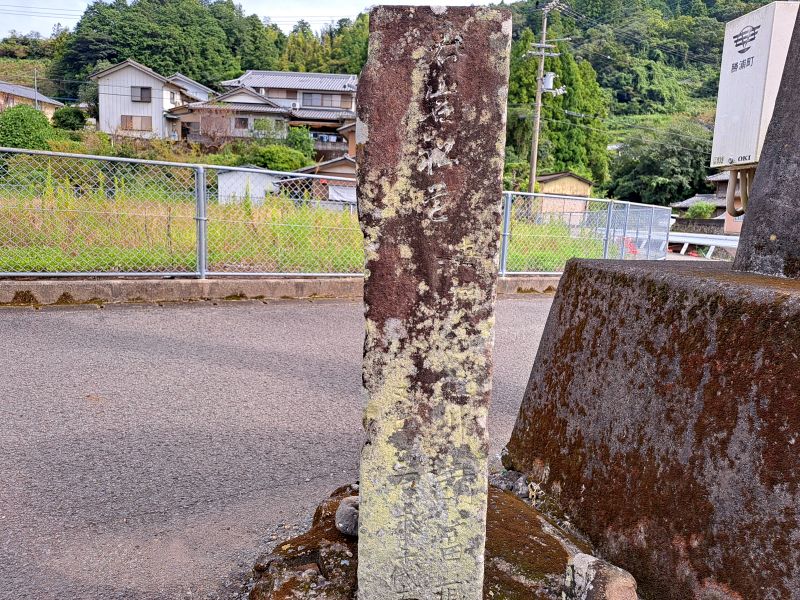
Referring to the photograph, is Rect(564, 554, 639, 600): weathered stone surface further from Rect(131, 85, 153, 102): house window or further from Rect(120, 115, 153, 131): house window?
Rect(131, 85, 153, 102): house window

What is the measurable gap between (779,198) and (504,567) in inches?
63.1

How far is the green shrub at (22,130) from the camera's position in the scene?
1011 inches

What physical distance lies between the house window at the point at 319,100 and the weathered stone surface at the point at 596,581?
4254 cm

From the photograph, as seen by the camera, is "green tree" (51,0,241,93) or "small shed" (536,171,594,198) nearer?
"small shed" (536,171,594,198)

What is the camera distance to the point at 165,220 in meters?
6.81

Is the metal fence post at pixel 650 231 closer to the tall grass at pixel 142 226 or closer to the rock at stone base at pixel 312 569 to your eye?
the tall grass at pixel 142 226

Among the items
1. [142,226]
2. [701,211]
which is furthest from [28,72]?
[142,226]

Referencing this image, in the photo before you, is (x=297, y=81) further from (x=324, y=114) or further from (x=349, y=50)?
(x=349, y=50)

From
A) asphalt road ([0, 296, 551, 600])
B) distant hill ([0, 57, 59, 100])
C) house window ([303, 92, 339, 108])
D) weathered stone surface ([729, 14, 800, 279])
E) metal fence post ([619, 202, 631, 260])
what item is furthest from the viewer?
distant hill ([0, 57, 59, 100])

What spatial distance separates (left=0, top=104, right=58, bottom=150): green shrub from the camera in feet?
84.3

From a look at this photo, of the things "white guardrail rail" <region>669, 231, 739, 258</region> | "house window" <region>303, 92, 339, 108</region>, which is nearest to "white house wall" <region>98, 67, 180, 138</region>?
"house window" <region>303, 92, 339, 108</region>

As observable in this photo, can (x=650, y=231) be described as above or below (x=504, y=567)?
above

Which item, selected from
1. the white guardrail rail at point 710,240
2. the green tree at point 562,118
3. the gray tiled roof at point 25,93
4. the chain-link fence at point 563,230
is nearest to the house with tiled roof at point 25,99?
the gray tiled roof at point 25,93

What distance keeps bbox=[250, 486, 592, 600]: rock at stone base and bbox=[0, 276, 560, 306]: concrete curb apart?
507cm
